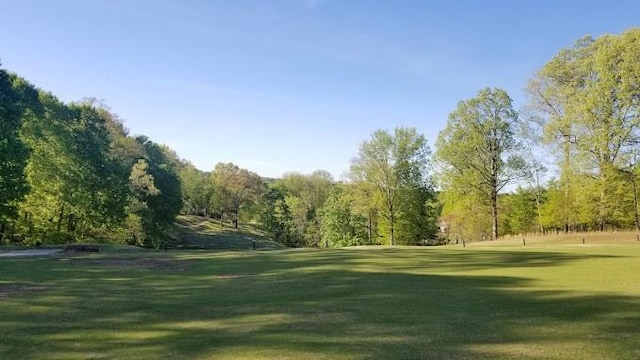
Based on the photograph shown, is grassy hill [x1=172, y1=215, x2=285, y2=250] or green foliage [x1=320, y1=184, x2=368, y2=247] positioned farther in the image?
grassy hill [x1=172, y1=215, x2=285, y2=250]

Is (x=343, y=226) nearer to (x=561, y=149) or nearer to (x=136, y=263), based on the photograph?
(x=561, y=149)

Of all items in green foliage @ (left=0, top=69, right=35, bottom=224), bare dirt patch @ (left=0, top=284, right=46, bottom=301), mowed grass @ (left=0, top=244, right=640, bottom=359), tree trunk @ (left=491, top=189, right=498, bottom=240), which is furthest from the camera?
tree trunk @ (left=491, top=189, right=498, bottom=240)

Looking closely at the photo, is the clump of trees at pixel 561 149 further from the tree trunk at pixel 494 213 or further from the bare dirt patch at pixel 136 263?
the bare dirt patch at pixel 136 263

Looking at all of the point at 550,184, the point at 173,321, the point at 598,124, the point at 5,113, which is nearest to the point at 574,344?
the point at 173,321

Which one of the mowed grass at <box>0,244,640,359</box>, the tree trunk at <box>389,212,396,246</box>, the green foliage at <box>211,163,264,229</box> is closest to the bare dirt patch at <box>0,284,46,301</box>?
the mowed grass at <box>0,244,640,359</box>

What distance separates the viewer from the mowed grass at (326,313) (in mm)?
9719

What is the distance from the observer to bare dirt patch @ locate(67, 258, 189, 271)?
27594mm

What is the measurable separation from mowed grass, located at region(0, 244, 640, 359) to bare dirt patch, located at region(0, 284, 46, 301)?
0.13 metres

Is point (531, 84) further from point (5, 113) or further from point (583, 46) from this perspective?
point (5, 113)

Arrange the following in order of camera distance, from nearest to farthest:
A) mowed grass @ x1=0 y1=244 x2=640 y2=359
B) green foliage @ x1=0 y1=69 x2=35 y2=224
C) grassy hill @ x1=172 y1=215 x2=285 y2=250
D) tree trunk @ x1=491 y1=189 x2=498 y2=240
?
1. mowed grass @ x1=0 y1=244 x2=640 y2=359
2. green foliage @ x1=0 y1=69 x2=35 y2=224
3. tree trunk @ x1=491 y1=189 x2=498 y2=240
4. grassy hill @ x1=172 y1=215 x2=285 y2=250

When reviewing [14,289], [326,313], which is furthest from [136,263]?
[326,313]

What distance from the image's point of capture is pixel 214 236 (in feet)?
318

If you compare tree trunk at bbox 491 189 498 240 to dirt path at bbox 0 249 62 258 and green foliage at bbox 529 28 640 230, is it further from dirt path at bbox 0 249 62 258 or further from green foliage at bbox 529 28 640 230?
dirt path at bbox 0 249 62 258

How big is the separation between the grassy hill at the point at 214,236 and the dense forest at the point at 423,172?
11760mm
